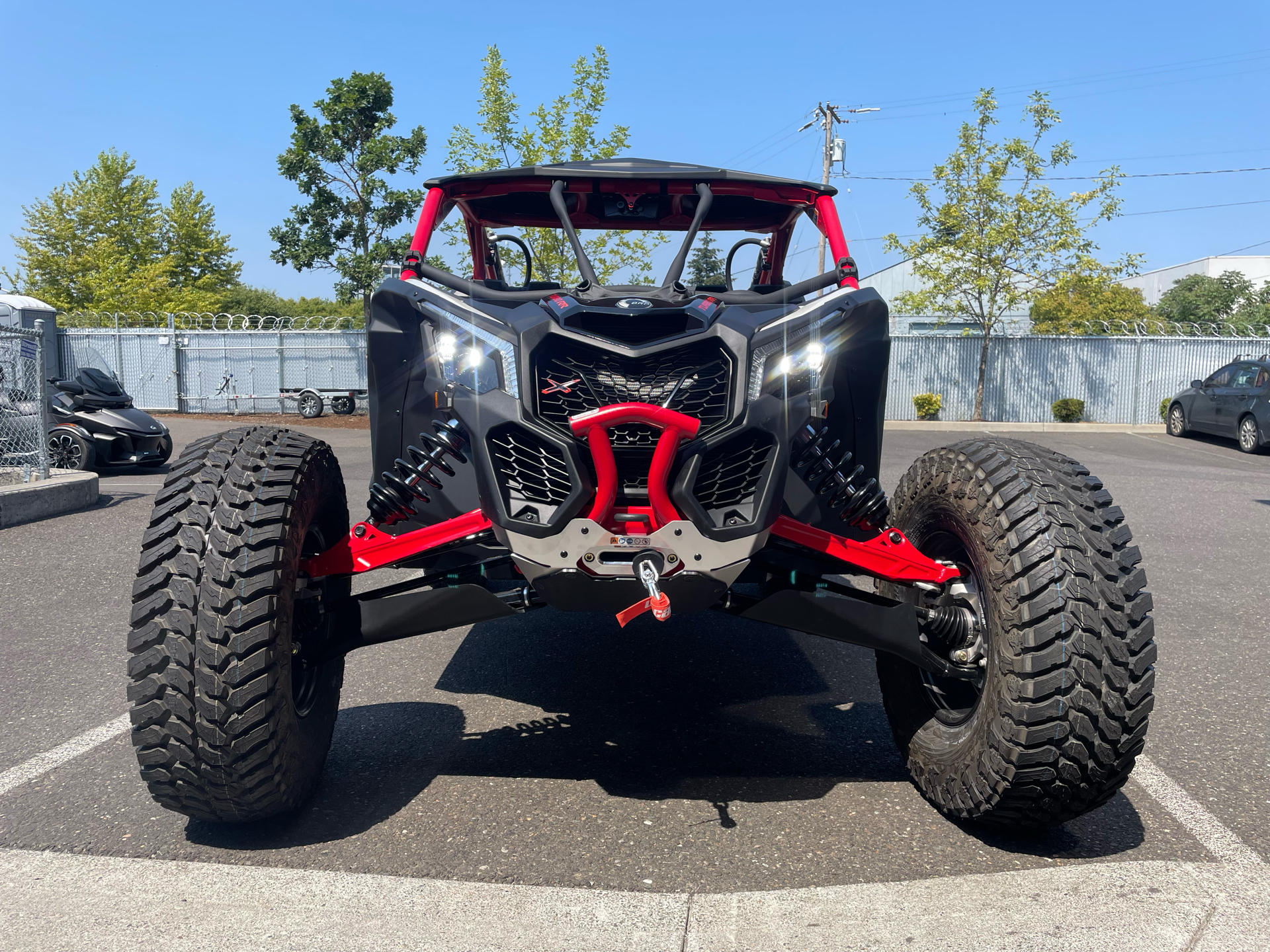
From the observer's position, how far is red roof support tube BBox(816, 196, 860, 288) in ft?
12.7

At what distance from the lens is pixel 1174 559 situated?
729 centimetres

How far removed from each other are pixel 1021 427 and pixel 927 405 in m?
2.78

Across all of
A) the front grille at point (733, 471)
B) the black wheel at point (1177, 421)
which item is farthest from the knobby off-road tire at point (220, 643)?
the black wheel at point (1177, 421)

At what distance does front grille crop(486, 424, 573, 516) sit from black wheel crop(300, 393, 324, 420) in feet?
79.7

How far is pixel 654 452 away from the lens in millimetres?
2688

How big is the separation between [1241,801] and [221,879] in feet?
10.2

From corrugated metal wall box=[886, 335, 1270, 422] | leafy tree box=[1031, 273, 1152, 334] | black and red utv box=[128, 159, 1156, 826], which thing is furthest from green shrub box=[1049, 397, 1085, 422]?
black and red utv box=[128, 159, 1156, 826]

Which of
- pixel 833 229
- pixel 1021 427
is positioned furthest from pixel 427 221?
pixel 1021 427

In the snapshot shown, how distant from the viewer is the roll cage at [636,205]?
3.58 m

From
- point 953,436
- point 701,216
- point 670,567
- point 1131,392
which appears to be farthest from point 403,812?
point 1131,392

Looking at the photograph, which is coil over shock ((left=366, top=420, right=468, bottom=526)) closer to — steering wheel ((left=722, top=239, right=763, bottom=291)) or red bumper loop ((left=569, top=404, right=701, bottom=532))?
red bumper loop ((left=569, top=404, right=701, bottom=532))

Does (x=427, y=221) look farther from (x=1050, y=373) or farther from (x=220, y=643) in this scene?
(x=1050, y=373)

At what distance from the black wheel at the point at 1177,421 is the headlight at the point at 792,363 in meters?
21.0

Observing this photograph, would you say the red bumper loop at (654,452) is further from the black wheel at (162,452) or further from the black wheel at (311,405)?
the black wheel at (311,405)
